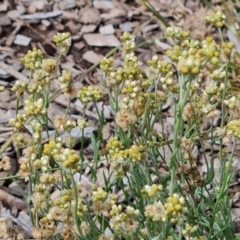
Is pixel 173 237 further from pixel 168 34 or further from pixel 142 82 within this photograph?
pixel 168 34

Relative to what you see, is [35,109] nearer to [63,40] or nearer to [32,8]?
[63,40]

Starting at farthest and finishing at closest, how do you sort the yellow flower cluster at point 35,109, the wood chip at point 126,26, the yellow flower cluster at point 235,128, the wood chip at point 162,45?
the wood chip at point 126,26 < the wood chip at point 162,45 < the yellow flower cluster at point 35,109 < the yellow flower cluster at point 235,128

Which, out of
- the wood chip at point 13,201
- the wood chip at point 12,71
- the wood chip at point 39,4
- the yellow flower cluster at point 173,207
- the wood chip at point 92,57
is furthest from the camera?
the wood chip at point 39,4

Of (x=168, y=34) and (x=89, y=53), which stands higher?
(x=168, y=34)

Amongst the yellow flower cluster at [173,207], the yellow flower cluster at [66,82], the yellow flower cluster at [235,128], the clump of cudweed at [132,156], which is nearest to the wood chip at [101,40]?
the clump of cudweed at [132,156]

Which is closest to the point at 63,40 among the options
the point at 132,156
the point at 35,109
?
the point at 35,109

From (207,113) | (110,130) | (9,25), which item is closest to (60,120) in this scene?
(207,113)

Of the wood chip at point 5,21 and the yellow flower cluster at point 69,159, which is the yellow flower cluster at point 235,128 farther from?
the wood chip at point 5,21
